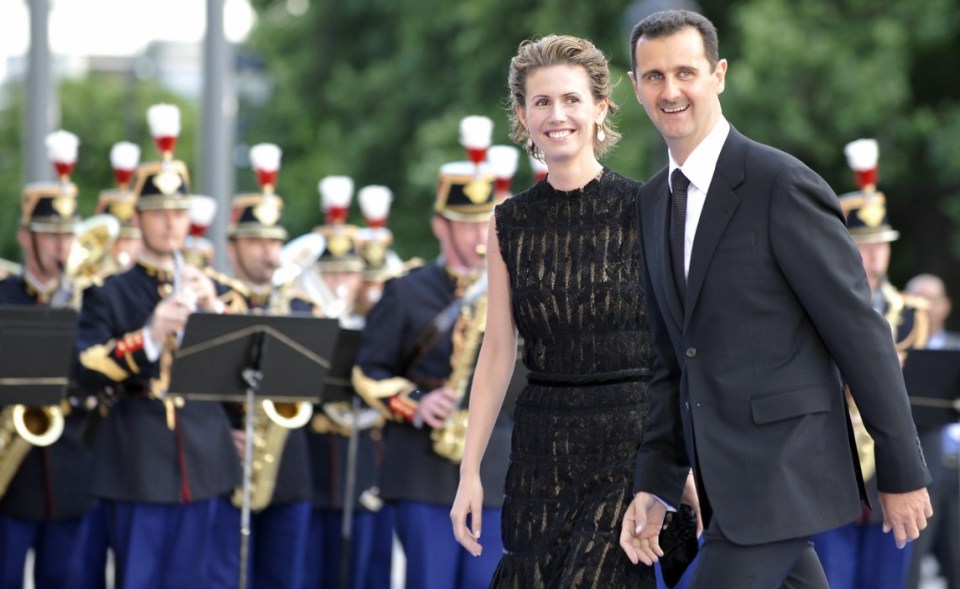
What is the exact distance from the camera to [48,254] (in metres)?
10.8

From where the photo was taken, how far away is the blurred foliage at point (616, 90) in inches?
777

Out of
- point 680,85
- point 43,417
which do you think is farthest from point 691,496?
point 43,417

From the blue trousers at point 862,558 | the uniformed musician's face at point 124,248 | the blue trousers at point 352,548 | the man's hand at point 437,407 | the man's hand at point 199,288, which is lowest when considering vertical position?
the blue trousers at point 352,548

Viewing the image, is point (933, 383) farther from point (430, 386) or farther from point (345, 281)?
point (345, 281)

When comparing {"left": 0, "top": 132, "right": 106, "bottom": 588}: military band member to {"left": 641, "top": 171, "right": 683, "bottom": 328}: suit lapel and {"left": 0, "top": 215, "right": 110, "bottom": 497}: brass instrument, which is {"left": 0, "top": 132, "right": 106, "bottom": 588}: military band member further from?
{"left": 641, "top": 171, "right": 683, "bottom": 328}: suit lapel

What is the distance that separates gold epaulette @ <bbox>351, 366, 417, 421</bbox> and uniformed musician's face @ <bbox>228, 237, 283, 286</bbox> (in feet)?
6.00

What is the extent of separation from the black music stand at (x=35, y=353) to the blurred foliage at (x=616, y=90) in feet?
19.7

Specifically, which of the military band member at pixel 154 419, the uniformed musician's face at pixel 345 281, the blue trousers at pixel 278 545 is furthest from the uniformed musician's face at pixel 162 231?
the uniformed musician's face at pixel 345 281

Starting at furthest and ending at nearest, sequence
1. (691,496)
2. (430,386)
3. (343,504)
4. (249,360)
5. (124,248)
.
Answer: (124,248), (343,504), (430,386), (249,360), (691,496)

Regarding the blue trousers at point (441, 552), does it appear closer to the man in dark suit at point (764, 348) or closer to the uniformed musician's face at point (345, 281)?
the uniformed musician's face at point (345, 281)

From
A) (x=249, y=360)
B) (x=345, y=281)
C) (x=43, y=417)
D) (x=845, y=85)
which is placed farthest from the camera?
(x=845, y=85)

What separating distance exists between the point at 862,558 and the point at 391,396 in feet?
9.51

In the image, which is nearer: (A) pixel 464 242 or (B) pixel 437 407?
(B) pixel 437 407

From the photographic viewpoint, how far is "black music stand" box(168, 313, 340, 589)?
8.59 m
